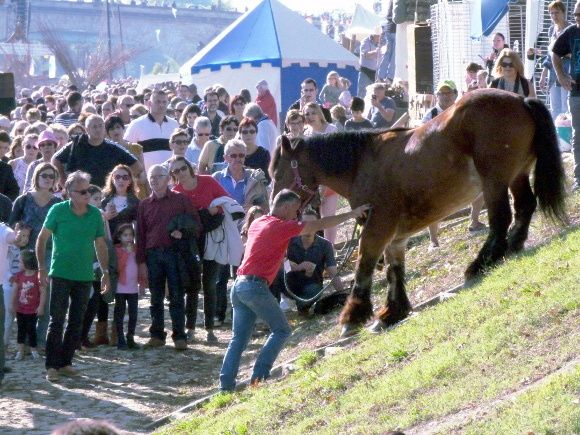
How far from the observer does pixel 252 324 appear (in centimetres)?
1098

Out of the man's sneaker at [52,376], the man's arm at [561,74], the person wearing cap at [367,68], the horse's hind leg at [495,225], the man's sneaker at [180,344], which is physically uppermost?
the person wearing cap at [367,68]

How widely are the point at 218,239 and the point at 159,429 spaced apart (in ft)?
12.5

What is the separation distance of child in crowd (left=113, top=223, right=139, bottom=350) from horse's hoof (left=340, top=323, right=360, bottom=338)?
3099 millimetres

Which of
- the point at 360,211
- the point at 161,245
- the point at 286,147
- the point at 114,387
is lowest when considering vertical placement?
the point at 114,387

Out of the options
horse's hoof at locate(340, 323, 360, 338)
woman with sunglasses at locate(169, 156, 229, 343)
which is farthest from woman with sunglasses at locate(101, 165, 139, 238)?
horse's hoof at locate(340, 323, 360, 338)

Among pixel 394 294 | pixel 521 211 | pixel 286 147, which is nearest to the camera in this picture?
pixel 521 211

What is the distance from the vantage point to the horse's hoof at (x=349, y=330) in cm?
1162

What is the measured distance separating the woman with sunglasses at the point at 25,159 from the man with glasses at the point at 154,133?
1.32 meters

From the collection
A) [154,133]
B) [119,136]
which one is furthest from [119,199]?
[154,133]

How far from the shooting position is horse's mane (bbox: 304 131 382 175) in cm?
1179

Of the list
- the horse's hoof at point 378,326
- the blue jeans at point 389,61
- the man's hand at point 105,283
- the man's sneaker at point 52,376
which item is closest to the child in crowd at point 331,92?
the blue jeans at point 389,61

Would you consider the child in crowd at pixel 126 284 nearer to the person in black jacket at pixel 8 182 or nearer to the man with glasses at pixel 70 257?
the man with glasses at pixel 70 257

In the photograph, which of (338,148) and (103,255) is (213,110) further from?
(338,148)

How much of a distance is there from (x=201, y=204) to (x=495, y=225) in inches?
159
